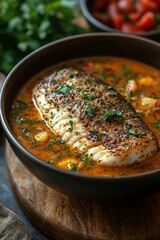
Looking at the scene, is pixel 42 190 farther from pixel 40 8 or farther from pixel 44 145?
pixel 40 8

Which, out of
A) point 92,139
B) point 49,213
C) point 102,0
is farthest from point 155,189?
point 102,0

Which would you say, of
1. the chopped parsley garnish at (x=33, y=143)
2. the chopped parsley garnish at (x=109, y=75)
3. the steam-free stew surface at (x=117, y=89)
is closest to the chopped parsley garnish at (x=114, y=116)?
the steam-free stew surface at (x=117, y=89)

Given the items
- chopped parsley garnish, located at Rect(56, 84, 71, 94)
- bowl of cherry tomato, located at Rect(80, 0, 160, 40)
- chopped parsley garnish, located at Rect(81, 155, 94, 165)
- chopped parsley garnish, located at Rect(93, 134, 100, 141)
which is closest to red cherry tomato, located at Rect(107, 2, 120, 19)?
bowl of cherry tomato, located at Rect(80, 0, 160, 40)

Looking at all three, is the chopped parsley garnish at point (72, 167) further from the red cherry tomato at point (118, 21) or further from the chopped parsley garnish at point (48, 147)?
the red cherry tomato at point (118, 21)

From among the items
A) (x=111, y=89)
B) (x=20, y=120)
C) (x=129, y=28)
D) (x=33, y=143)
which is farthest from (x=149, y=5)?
(x=33, y=143)

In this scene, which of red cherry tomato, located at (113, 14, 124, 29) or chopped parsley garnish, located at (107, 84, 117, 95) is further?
red cherry tomato, located at (113, 14, 124, 29)

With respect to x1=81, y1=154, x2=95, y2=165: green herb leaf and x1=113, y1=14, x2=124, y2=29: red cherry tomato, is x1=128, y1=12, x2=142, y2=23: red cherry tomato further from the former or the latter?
x1=81, y1=154, x2=95, y2=165: green herb leaf
